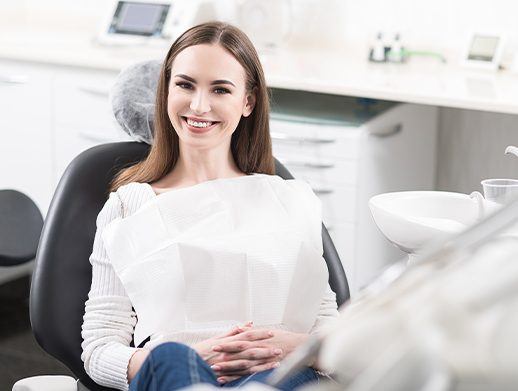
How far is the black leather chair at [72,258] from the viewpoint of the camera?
2107 millimetres

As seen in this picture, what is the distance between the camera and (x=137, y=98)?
230 centimetres

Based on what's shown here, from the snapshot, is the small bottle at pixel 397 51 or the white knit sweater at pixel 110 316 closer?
the white knit sweater at pixel 110 316

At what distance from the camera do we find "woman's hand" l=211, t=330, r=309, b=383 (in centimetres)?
197

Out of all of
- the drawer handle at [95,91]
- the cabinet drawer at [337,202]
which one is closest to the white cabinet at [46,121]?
the drawer handle at [95,91]

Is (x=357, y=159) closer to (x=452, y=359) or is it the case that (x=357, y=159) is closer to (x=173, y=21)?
(x=173, y=21)

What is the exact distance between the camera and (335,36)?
13.2 feet

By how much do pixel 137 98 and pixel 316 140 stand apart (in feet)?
3.58

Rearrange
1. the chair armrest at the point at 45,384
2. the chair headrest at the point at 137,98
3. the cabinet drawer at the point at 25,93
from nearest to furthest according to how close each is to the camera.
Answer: the chair armrest at the point at 45,384 < the chair headrest at the point at 137,98 < the cabinet drawer at the point at 25,93

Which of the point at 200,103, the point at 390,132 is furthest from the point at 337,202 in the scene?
the point at 200,103

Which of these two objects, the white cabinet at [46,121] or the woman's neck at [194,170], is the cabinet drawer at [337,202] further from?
the woman's neck at [194,170]

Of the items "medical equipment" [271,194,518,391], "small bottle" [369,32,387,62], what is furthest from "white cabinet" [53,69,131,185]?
"medical equipment" [271,194,518,391]

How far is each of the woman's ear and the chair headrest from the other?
0.19 m

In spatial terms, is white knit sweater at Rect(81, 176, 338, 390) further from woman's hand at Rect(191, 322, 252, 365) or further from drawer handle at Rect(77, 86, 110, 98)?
drawer handle at Rect(77, 86, 110, 98)

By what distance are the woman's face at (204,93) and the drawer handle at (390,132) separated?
1166 millimetres
